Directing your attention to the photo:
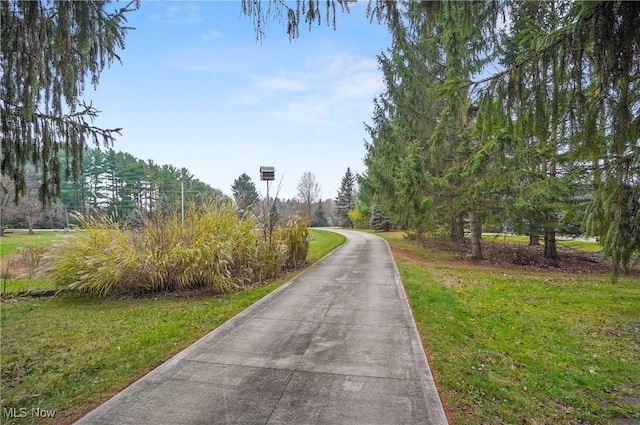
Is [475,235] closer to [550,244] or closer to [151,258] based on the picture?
[550,244]

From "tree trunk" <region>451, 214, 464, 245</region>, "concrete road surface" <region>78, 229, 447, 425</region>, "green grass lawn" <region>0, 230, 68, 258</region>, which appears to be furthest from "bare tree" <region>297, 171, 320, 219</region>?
"concrete road surface" <region>78, 229, 447, 425</region>

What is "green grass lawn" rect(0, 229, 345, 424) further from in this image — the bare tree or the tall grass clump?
the bare tree

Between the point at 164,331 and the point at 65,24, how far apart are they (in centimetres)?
389

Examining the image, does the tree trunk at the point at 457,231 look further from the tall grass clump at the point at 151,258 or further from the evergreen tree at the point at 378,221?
the evergreen tree at the point at 378,221

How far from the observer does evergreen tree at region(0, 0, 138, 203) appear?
321cm

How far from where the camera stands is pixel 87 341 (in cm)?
401

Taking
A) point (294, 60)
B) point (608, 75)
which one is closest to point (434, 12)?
point (608, 75)

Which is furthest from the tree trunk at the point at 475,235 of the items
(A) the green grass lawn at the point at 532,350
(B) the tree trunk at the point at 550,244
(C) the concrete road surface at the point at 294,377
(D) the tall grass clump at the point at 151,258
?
(D) the tall grass clump at the point at 151,258

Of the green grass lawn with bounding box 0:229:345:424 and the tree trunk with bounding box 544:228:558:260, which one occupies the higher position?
the tree trunk with bounding box 544:228:558:260

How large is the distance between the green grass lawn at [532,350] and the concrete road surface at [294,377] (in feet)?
1.12

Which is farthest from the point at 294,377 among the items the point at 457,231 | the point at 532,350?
the point at 457,231

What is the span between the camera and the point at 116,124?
569cm

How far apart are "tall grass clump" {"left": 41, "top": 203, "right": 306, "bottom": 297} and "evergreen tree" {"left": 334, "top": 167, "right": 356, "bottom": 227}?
3903 centimetres

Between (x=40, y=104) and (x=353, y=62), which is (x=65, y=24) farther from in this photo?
(x=353, y=62)
